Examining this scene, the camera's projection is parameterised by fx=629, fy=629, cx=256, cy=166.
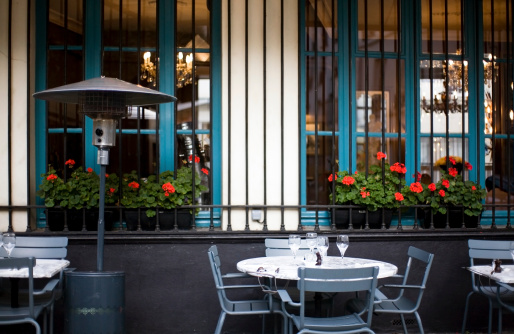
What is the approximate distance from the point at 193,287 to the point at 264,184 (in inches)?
47.5

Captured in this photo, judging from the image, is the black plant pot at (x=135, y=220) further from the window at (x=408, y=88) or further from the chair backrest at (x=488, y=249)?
the chair backrest at (x=488, y=249)

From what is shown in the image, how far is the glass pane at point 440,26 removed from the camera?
22.7 feet

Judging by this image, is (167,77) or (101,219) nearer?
(101,219)

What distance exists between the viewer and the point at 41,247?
5645 millimetres

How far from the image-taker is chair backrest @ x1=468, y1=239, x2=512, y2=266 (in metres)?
5.68

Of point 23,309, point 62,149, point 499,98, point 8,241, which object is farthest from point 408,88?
point 23,309

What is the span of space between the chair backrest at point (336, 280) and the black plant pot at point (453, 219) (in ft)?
7.35

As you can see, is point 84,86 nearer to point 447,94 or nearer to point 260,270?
point 260,270

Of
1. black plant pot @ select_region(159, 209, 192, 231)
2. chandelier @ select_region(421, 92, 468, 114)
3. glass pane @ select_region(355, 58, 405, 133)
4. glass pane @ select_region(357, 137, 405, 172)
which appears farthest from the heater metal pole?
chandelier @ select_region(421, 92, 468, 114)

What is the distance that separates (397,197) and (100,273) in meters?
2.94

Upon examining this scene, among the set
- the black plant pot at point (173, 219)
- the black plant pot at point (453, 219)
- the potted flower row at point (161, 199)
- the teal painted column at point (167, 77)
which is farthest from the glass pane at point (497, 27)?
the black plant pot at point (173, 219)

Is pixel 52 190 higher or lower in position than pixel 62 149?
lower

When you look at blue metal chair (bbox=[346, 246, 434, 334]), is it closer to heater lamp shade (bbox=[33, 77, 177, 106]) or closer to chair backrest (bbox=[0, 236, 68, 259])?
heater lamp shade (bbox=[33, 77, 177, 106])

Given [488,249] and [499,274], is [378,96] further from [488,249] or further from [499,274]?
[499,274]
